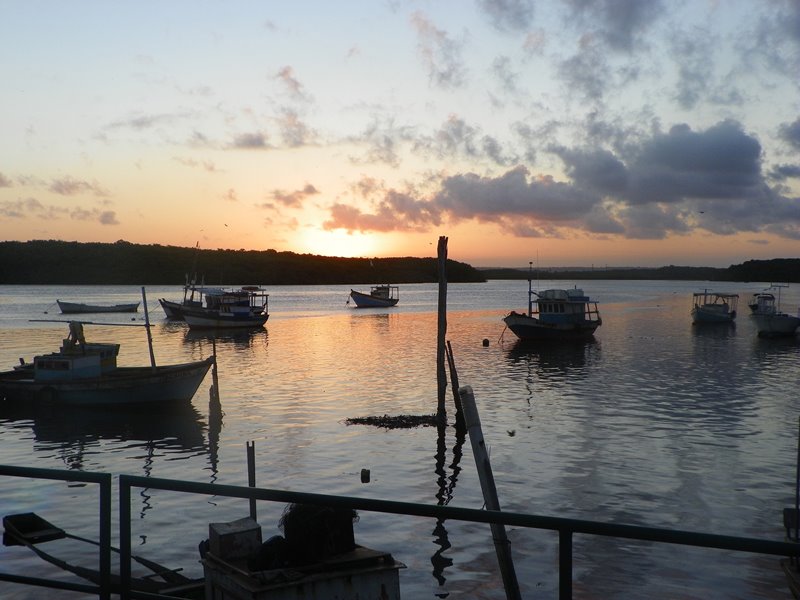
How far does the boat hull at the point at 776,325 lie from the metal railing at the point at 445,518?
81486mm

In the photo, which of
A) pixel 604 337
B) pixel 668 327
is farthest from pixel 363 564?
pixel 668 327

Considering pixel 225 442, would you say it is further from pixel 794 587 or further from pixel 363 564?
pixel 363 564

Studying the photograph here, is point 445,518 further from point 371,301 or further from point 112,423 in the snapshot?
point 371,301

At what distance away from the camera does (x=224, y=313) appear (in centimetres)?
9144

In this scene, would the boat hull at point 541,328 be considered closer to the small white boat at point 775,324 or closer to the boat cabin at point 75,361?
the small white boat at point 775,324

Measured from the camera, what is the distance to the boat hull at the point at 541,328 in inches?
2889

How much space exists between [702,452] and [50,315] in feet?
407

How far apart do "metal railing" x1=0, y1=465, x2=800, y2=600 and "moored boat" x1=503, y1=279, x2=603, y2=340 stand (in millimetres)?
68522

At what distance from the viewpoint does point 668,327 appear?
321 feet

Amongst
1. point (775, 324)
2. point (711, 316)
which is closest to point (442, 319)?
point (775, 324)

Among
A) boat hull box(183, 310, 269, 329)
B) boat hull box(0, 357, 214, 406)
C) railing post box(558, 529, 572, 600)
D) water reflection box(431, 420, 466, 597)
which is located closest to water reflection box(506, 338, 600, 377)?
water reflection box(431, 420, 466, 597)

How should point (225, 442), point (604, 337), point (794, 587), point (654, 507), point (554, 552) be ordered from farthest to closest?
point (604, 337) → point (225, 442) → point (654, 507) → point (554, 552) → point (794, 587)

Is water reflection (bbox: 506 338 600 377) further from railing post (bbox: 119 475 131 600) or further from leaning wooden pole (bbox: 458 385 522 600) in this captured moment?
railing post (bbox: 119 475 131 600)

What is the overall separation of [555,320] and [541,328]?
2.47 meters
